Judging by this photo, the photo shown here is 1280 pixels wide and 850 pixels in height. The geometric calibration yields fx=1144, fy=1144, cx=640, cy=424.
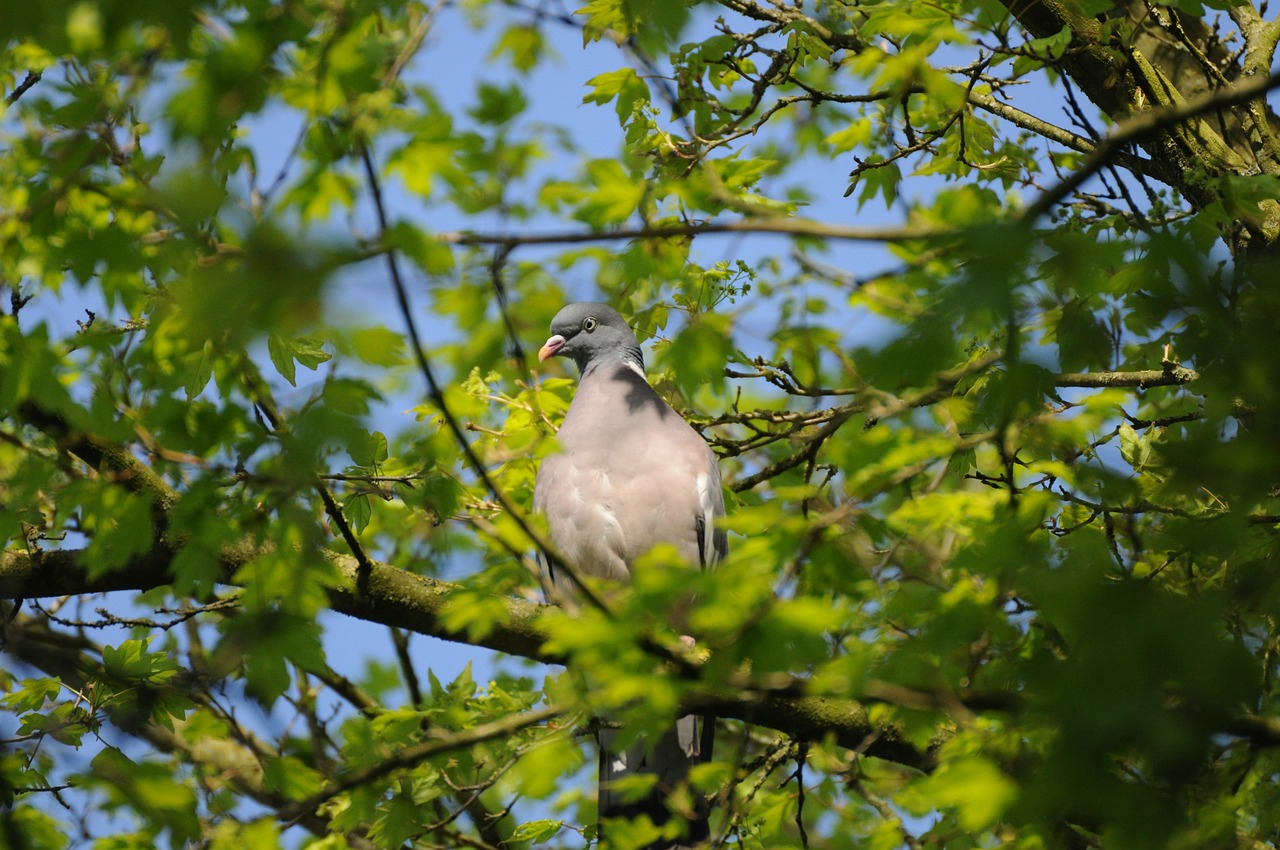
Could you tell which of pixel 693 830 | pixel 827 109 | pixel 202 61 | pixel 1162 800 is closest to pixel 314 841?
pixel 693 830

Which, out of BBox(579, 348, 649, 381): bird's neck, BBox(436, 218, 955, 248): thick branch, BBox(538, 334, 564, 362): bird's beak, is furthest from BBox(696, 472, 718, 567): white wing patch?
BBox(436, 218, 955, 248): thick branch

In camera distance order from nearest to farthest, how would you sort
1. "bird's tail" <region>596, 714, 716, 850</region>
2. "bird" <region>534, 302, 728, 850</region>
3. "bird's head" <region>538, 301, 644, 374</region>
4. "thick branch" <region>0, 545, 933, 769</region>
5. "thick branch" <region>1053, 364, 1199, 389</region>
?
"thick branch" <region>0, 545, 933, 769</region> < "thick branch" <region>1053, 364, 1199, 389</region> < "bird's tail" <region>596, 714, 716, 850</region> < "bird" <region>534, 302, 728, 850</region> < "bird's head" <region>538, 301, 644, 374</region>

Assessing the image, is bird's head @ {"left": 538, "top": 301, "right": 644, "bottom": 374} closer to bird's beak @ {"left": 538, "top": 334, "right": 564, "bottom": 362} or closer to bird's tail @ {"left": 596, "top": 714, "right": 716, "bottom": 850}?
bird's beak @ {"left": 538, "top": 334, "right": 564, "bottom": 362}

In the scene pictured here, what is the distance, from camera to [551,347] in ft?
17.8

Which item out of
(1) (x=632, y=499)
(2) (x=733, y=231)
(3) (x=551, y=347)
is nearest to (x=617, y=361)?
(3) (x=551, y=347)

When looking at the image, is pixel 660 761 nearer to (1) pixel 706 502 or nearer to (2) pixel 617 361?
(1) pixel 706 502

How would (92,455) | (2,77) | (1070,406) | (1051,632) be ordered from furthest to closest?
(2,77)
(1070,406)
(92,455)
(1051,632)

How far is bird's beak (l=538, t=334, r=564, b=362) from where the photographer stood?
541cm

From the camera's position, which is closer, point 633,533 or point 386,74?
point 386,74

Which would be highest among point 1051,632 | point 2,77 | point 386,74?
point 2,77

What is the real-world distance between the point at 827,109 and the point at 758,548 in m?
3.13

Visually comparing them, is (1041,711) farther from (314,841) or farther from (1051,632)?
(314,841)

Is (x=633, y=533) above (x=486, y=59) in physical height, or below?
below

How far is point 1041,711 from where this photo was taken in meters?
1.82
